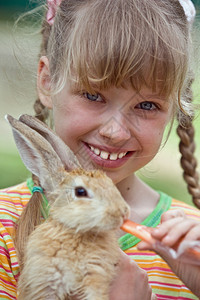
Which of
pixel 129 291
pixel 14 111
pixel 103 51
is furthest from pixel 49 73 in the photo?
pixel 129 291

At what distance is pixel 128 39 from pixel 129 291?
551mm

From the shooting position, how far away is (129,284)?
963mm

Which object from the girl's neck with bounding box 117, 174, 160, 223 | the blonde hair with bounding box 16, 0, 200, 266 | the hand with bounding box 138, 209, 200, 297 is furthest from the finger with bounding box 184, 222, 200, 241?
the girl's neck with bounding box 117, 174, 160, 223

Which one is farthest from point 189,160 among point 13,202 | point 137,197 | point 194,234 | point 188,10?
point 194,234

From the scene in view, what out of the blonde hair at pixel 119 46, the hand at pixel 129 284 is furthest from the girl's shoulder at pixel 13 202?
the hand at pixel 129 284

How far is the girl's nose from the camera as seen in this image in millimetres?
1052

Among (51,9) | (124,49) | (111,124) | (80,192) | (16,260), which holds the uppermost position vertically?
(51,9)

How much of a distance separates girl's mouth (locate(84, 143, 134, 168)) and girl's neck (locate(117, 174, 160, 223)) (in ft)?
0.87

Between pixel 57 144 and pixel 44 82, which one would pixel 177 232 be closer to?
pixel 57 144

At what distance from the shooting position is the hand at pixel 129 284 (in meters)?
0.91

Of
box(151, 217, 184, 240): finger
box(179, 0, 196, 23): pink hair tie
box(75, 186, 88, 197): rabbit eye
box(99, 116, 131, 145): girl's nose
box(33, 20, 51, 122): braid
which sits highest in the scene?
box(179, 0, 196, 23): pink hair tie

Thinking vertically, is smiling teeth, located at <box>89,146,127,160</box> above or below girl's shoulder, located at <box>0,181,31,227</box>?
above

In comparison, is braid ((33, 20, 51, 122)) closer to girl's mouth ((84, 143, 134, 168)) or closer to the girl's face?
the girl's face

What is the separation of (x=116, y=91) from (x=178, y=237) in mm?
427
